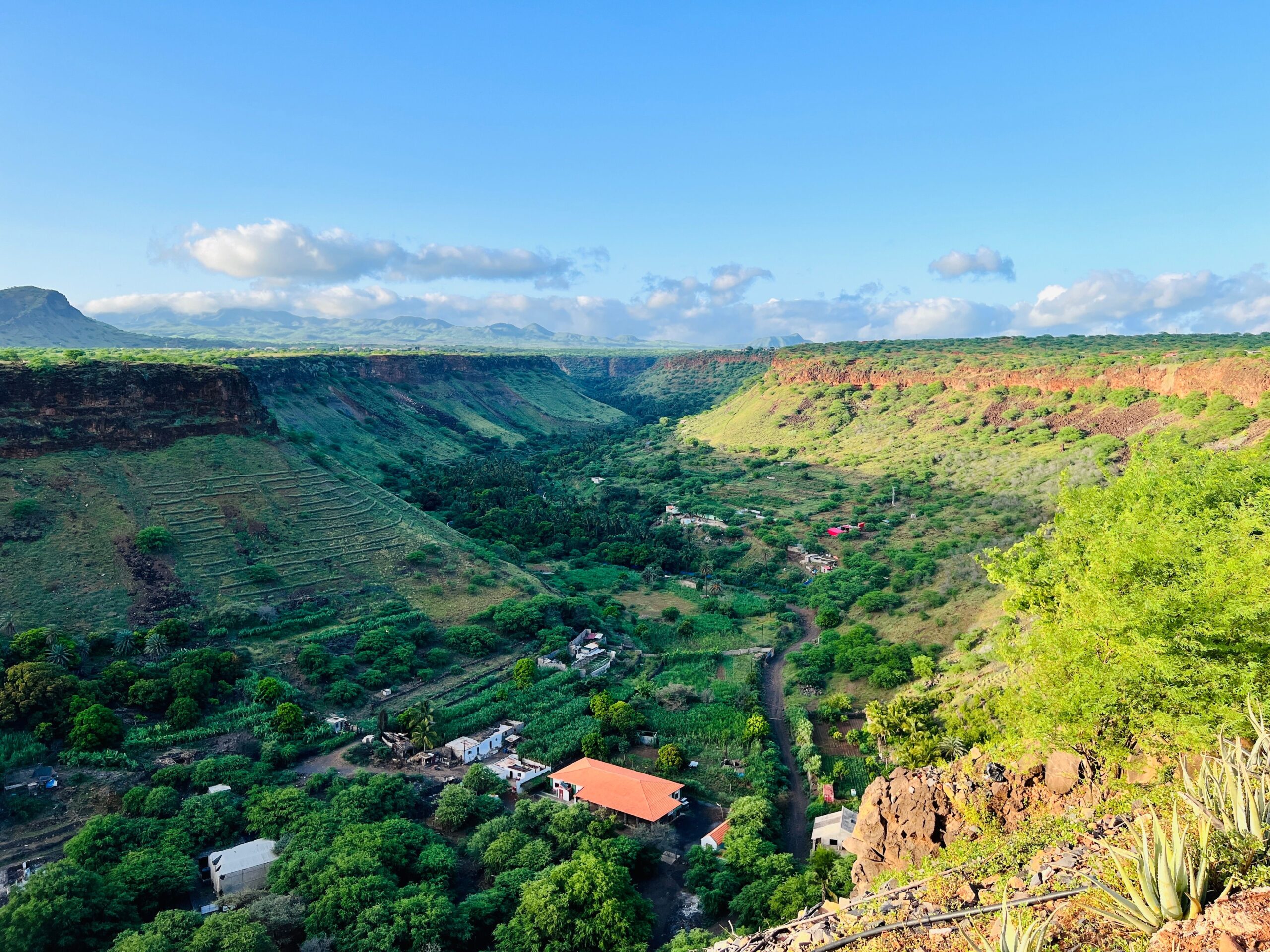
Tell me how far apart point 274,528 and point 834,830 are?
1338 inches

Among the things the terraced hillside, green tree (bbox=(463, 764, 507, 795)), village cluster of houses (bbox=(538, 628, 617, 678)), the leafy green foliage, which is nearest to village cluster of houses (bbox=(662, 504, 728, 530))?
the terraced hillside

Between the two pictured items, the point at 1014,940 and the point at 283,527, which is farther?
the point at 283,527

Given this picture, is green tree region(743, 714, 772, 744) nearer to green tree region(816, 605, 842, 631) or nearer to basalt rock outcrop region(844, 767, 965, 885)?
green tree region(816, 605, 842, 631)

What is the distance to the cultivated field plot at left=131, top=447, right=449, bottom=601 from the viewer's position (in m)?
37.0

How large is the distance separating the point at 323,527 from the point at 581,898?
1207 inches

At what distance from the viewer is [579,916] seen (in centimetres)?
1833

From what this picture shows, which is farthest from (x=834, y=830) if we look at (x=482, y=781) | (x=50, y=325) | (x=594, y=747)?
(x=50, y=325)

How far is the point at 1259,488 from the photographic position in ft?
54.8

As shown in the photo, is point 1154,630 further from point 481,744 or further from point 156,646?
point 156,646

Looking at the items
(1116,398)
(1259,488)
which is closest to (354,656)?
(1259,488)

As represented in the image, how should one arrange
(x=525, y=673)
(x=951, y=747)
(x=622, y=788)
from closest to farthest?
(x=951, y=747), (x=622, y=788), (x=525, y=673)

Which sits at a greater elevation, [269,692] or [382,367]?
[382,367]

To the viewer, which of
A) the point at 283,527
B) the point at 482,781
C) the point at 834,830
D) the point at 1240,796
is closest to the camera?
the point at 1240,796

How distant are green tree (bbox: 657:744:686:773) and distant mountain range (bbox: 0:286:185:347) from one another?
192 metres
